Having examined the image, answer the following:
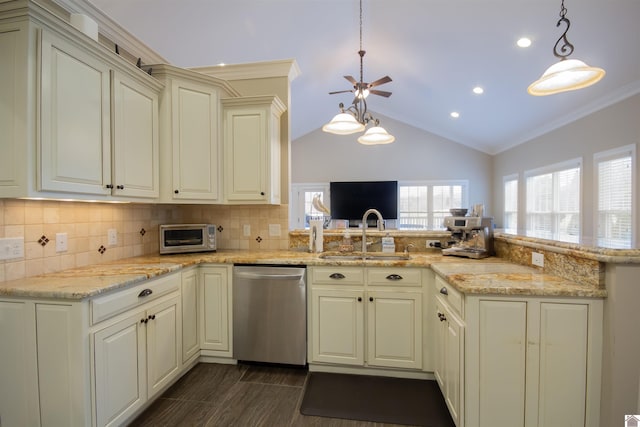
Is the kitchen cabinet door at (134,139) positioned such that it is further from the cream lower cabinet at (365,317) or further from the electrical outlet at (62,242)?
the cream lower cabinet at (365,317)

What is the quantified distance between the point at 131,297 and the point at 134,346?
0.94ft

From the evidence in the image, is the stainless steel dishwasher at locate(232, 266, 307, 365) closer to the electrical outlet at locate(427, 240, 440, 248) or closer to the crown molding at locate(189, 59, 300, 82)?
the electrical outlet at locate(427, 240, 440, 248)

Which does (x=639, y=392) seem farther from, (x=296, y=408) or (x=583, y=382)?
(x=296, y=408)

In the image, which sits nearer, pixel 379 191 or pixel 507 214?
pixel 507 214

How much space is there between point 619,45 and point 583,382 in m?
3.42

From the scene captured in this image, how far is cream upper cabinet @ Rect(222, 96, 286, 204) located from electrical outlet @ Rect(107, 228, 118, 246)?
875 mm

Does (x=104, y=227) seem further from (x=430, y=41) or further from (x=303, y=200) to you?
(x=303, y=200)

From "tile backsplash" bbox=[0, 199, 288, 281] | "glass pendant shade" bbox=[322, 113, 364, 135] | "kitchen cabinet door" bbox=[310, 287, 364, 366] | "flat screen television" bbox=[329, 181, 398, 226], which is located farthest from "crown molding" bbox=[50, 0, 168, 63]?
"flat screen television" bbox=[329, 181, 398, 226]

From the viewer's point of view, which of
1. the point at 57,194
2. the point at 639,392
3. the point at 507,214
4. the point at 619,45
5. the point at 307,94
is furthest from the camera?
the point at 507,214

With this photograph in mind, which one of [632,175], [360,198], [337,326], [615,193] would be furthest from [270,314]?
[360,198]

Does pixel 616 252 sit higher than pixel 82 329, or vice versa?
pixel 616 252

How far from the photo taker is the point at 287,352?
2316 millimetres

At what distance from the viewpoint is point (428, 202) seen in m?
7.25

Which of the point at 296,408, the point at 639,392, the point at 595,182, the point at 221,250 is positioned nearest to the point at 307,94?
the point at 221,250
